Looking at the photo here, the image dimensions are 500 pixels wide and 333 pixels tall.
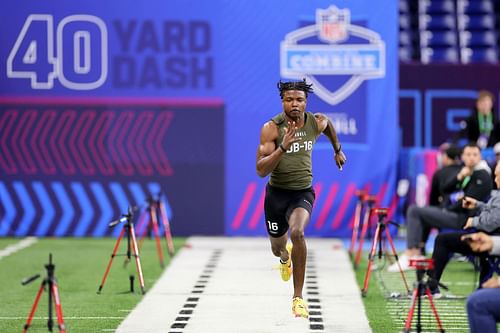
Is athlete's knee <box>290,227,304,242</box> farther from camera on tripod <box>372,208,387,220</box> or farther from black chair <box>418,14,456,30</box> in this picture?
black chair <box>418,14,456,30</box>

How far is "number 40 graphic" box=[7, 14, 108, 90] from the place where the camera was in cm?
1725

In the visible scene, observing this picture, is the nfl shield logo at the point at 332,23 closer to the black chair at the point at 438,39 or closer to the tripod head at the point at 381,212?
the tripod head at the point at 381,212

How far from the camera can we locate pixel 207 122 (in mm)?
17391

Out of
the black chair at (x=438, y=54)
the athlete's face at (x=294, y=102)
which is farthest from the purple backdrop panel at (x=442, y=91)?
the athlete's face at (x=294, y=102)

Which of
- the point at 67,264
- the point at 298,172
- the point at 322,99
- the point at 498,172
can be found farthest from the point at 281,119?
the point at 322,99

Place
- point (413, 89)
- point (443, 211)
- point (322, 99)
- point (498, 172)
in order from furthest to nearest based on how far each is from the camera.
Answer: point (413, 89) < point (322, 99) < point (443, 211) < point (498, 172)

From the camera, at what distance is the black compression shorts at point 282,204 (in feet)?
34.4

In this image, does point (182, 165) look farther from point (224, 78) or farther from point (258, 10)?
point (258, 10)

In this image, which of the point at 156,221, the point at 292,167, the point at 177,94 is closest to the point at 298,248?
the point at 292,167

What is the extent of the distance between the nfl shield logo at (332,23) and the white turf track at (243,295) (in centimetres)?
314

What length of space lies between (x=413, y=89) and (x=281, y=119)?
1027cm

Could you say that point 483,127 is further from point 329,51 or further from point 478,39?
point 478,39

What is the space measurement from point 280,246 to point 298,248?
112cm

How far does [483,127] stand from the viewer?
17.1 m
